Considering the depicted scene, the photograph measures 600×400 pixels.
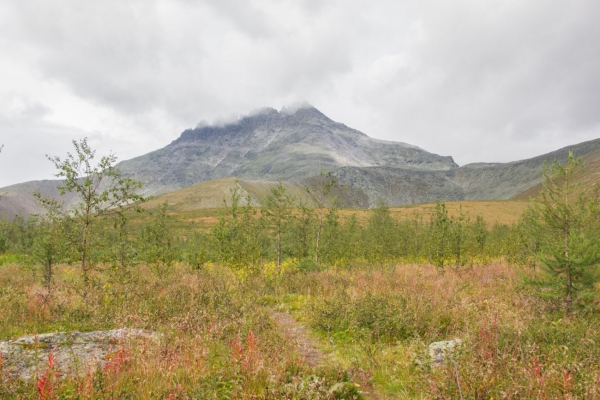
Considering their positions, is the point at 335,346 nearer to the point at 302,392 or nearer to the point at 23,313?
the point at 302,392

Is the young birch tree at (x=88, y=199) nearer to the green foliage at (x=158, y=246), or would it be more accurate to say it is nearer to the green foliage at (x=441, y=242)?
the green foliage at (x=158, y=246)

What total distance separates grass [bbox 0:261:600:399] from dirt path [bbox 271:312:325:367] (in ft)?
0.63

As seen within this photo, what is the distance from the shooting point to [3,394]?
3412mm

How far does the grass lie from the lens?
3.71 m

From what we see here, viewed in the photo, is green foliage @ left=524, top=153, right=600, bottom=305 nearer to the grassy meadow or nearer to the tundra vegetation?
the tundra vegetation

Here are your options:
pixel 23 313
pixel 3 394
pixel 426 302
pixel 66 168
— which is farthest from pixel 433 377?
pixel 66 168

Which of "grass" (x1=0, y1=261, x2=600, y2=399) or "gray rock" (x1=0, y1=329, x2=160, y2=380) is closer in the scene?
"grass" (x1=0, y1=261, x2=600, y2=399)

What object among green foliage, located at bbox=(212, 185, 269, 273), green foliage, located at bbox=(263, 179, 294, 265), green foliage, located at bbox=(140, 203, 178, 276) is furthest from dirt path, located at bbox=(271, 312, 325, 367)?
green foliage, located at bbox=(263, 179, 294, 265)

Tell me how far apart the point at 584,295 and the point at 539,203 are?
2.61 meters

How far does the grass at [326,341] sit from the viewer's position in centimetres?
371

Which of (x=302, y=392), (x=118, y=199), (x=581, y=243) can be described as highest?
(x=118, y=199)

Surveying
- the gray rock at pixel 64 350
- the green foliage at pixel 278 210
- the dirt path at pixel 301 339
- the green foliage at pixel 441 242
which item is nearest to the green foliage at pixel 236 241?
the green foliage at pixel 278 210

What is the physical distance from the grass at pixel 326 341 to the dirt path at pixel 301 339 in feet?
0.63

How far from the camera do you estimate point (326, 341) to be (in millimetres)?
6613
